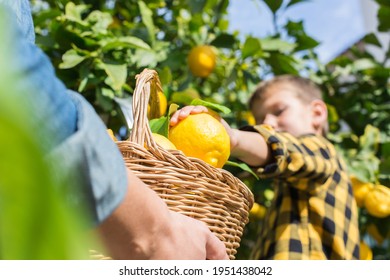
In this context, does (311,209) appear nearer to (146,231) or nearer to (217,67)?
(217,67)

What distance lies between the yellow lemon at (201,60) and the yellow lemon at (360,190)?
0.57 metres

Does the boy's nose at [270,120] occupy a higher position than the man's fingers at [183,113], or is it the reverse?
the man's fingers at [183,113]

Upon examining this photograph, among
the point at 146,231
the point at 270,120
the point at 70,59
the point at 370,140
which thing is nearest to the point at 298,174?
the point at 270,120

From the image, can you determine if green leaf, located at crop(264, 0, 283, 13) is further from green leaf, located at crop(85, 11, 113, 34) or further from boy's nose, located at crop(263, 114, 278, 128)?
green leaf, located at crop(85, 11, 113, 34)

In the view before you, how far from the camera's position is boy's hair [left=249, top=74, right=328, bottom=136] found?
5.26ft

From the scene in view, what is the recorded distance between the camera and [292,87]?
1627 millimetres

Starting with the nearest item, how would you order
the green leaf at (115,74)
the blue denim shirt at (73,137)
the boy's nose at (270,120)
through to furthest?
the blue denim shirt at (73,137)
the green leaf at (115,74)
the boy's nose at (270,120)

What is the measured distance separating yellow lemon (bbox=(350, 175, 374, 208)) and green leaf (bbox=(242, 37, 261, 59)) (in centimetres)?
50

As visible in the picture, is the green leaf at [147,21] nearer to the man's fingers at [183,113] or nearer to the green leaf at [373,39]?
the man's fingers at [183,113]

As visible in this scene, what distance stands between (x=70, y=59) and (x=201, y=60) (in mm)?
440

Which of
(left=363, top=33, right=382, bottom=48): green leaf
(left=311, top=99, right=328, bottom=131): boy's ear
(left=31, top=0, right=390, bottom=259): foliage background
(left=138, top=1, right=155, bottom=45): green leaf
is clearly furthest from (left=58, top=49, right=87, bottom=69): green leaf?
(left=363, top=33, right=382, bottom=48): green leaf

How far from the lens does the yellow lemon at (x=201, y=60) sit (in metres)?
1.50

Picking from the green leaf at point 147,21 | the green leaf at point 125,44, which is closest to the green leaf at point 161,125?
the green leaf at point 125,44

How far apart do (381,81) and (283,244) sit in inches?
33.7
